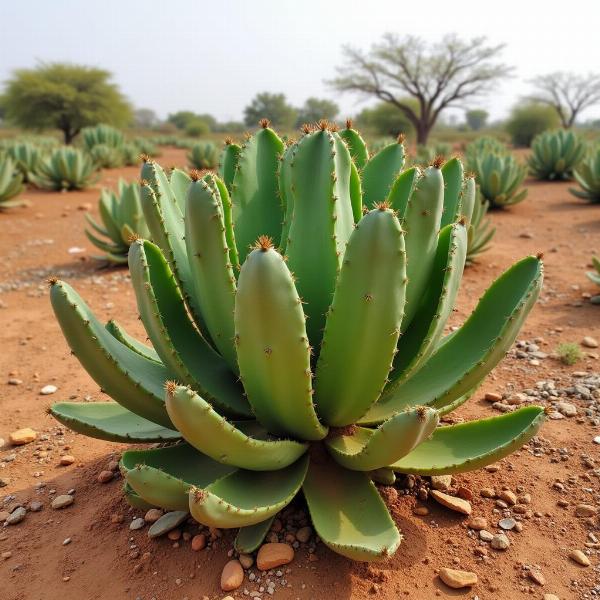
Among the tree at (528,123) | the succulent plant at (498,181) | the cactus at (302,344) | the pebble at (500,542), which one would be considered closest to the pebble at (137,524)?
the cactus at (302,344)

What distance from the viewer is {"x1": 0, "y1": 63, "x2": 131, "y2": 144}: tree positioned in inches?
1068

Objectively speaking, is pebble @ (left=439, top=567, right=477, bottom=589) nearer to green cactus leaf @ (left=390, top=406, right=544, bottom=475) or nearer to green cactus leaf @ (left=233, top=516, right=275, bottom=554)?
green cactus leaf @ (left=390, top=406, right=544, bottom=475)

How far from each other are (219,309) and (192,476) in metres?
0.58

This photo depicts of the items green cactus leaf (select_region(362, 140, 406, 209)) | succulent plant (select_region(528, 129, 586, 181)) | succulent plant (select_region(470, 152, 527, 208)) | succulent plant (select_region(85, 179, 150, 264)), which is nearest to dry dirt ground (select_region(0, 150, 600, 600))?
green cactus leaf (select_region(362, 140, 406, 209))

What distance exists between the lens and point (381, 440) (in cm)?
150

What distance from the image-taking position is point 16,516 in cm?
211

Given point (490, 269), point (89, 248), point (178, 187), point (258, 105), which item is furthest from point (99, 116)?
point (258, 105)

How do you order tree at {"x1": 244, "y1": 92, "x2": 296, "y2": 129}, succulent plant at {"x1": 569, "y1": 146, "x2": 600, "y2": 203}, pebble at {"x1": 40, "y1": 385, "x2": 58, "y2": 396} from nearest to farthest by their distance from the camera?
pebble at {"x1": 40, "y1": 385, "x2": 58, "y2": 396}, succulent plant at {"x1": 569, "y1": 146, "x2": 600, "y2": 203}, tree at {"x1": 244, "y1": 92, "x2": 296, "y2": 129}

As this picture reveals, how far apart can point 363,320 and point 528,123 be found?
3871cm

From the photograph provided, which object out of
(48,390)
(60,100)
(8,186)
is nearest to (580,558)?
(48,390)

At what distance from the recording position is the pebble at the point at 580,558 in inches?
67.9

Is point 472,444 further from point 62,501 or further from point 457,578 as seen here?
point 62,501

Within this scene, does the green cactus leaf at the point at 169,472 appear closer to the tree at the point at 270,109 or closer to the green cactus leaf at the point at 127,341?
the green cactus leaf at the point at 127,341

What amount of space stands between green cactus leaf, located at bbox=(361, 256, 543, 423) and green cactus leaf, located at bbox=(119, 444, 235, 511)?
0.59 metres
